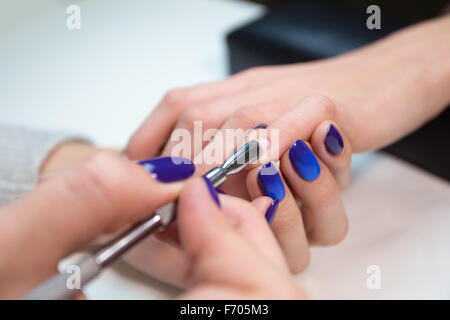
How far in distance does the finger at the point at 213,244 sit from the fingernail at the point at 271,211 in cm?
11

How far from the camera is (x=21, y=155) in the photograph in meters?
0.65

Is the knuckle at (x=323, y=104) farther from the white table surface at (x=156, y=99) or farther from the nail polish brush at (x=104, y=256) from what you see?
the nail polish brush at (x=104, y=256)

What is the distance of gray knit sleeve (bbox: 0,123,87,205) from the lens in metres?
0.64

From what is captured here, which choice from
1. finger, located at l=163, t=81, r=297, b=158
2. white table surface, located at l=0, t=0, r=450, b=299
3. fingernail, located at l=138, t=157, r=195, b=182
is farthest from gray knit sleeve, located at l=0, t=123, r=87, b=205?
fingernail, located at l=138, t=157, r=195, b=182

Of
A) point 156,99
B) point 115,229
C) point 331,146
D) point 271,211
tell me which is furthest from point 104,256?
point 156,99

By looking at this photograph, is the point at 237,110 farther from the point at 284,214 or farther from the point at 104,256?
the point at 104,256

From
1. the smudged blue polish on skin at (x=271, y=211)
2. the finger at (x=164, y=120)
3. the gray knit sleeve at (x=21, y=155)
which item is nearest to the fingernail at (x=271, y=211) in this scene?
the smudged blue polish on skin at (x=271, y=211)

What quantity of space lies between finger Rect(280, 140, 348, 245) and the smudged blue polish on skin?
5 cm

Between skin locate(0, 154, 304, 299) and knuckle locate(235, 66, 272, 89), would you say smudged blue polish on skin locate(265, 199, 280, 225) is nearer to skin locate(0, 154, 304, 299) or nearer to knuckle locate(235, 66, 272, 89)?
skin locate(0, 154, 304, 299)

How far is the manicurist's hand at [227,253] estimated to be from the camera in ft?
0.91

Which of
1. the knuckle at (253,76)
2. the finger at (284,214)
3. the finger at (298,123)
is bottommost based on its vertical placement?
the finger at (284,214)

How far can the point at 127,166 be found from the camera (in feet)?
1.05

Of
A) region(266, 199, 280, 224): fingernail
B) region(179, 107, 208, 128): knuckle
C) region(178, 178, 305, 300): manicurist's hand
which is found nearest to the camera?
region(178, 178, 305, 300): manicurist's hand

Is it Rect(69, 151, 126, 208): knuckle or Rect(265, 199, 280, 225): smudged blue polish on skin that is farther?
Rect(265, 199, 280, 225): smudged blue polish on skin
